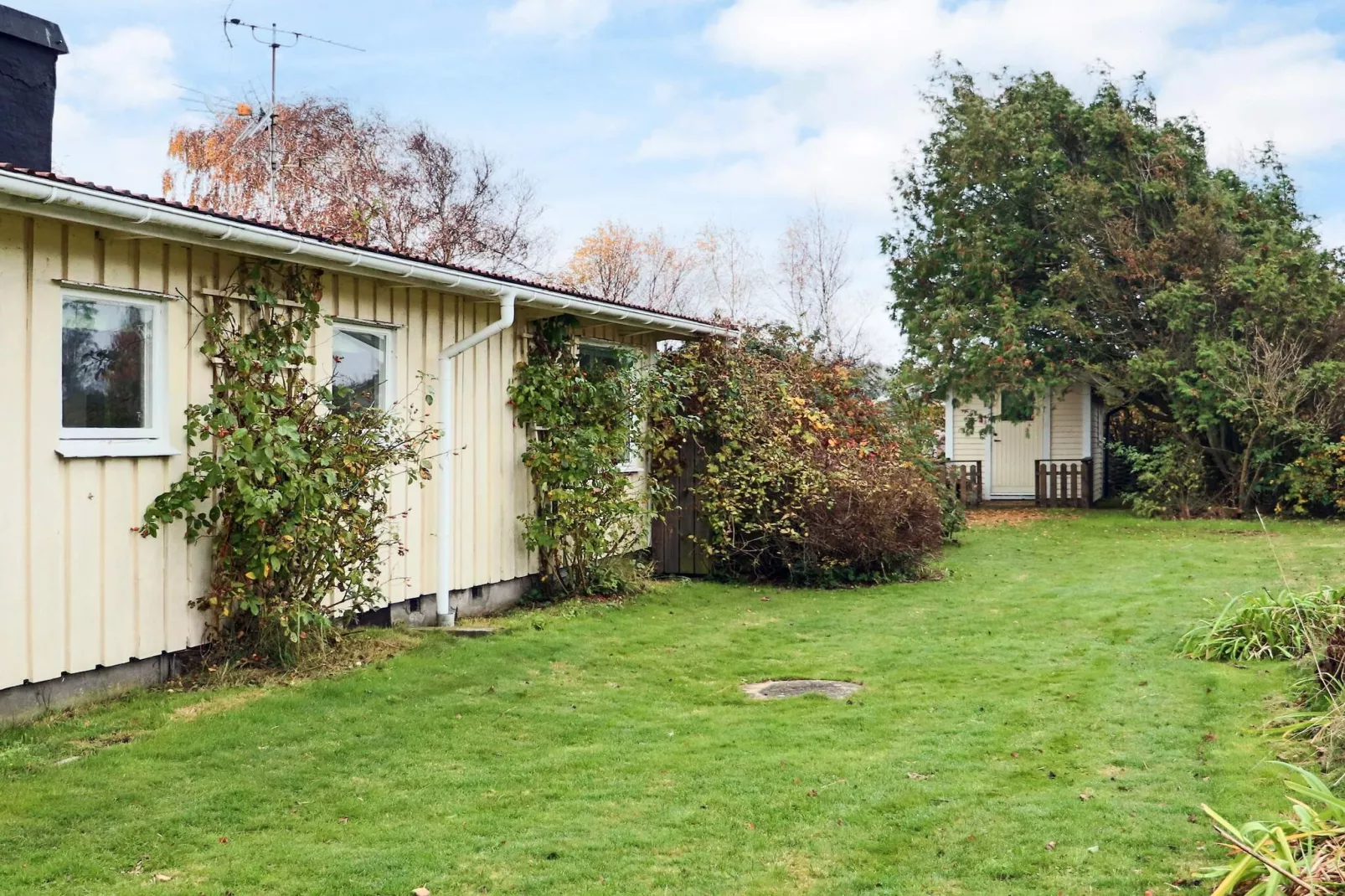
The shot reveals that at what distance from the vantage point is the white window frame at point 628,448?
11272mm

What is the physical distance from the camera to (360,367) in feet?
27.7

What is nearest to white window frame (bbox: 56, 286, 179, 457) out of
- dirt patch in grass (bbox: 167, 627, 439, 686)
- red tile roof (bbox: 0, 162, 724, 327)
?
red tile roof (bbox: 0, 162, 724, 327)

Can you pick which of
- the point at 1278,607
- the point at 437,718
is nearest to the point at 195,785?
the point at 437,718

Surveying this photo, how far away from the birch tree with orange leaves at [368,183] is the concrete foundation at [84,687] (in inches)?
884

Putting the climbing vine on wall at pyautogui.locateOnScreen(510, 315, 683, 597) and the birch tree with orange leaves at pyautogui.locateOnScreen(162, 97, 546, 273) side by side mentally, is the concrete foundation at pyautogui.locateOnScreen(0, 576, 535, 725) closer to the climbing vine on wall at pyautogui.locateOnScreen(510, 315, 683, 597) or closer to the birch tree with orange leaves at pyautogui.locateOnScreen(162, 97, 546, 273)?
the climbing vine on wall at pyautogui.locateOnScreen(510, 315, 683, 597)

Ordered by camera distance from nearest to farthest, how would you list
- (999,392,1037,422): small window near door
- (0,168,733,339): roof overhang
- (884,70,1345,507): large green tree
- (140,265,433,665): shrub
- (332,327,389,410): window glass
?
(0,168,733,339): roof overhang, (140,265,433,665): shrub, (332,327,389,410): window glass, (884,70,1345,507): large green tree, (999,392,1037,422): small window near door

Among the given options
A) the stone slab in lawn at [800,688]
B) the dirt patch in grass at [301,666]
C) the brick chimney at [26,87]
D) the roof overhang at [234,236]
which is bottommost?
the stone slab in lawn at [800,688]

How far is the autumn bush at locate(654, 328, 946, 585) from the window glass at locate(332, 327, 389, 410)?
3.69m

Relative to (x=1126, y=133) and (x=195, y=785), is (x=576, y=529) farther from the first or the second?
(x=1126, y=133)

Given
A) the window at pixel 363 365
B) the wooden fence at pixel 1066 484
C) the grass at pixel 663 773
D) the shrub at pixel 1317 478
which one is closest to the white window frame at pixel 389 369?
the window at pixel 363 365

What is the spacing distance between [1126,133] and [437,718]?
59.4 ft

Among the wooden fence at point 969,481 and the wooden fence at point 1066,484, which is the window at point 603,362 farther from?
the wooden fence at point 1066,484

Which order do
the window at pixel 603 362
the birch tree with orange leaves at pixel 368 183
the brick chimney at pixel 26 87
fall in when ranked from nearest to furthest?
1. the brick chimney at pixel 26 87
2. the window at pixel 603 362
3. the birch tree with orange leaves at pixel 368 183

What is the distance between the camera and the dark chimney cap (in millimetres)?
7617
